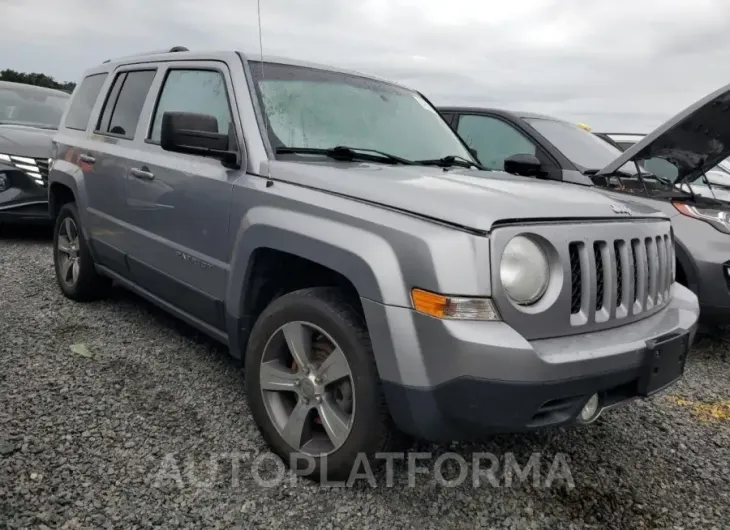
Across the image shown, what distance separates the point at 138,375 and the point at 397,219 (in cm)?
199

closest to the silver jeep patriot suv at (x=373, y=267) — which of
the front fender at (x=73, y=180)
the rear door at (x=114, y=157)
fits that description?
the rear door at (x=114, y=157)

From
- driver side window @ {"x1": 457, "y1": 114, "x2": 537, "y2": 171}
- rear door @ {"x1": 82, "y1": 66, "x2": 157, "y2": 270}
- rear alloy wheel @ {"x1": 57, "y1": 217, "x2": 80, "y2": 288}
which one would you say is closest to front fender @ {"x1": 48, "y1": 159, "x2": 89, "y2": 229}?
rear door @ {"x1": 82, "y1": 66, "x2": 157, "y2": 270}

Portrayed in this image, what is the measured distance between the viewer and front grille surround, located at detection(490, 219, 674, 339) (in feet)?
6.86

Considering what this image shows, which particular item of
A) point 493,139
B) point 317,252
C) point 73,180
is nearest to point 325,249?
point 317,252

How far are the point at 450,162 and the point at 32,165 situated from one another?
4.94m

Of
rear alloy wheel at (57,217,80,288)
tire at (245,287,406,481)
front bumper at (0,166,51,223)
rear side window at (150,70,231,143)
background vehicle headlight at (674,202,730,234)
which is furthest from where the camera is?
front bumper at (0,166,51,223)

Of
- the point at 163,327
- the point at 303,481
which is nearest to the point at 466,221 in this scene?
the point at 303,481

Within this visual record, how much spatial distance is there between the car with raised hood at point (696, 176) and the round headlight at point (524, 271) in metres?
2.98

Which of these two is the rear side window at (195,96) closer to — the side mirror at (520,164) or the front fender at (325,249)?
the front fender at (325,249)

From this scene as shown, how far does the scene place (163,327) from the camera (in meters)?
4.29

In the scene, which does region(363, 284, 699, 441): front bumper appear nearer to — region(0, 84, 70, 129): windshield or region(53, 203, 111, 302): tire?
region(53, 203, 111, 302): tire

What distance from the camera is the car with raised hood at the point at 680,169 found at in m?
4.01

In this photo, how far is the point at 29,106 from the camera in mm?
7648

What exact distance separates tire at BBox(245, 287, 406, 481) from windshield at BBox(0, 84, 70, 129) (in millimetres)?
5912
